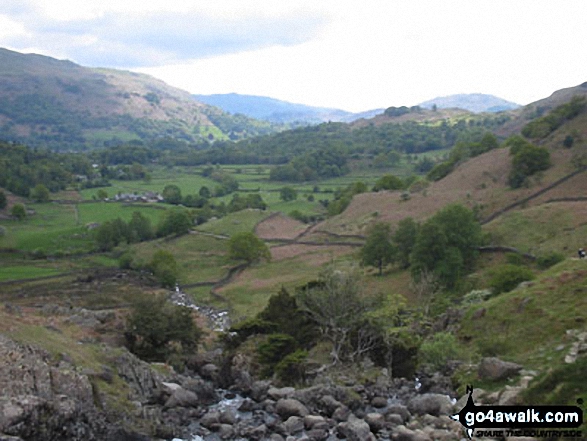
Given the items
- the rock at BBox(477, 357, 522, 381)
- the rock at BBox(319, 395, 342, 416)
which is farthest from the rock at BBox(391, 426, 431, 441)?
the rock at BBox(477, 357, 522, 381)

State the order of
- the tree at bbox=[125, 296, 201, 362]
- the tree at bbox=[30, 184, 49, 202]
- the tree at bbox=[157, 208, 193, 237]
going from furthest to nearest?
the tree at bbox=[30, 184, 49, 202]
the tree at bbox=[157, 208, 193, 237]
the tree at bbox=[125, 296, 201, 362]

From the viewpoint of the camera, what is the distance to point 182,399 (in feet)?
114

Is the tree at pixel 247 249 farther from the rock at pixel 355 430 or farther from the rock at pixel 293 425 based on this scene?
the rock at pixel 355 430

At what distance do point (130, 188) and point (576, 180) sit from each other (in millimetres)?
143216

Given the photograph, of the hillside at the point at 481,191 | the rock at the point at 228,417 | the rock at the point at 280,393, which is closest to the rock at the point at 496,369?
the rock at the point at 280,393

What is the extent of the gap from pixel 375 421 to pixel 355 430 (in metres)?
1.84

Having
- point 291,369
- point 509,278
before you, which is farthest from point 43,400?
point 509,278

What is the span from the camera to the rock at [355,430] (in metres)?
29.3

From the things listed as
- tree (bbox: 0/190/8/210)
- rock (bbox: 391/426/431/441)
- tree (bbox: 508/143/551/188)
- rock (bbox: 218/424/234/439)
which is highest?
tree (bbox: 508/143/551/188)

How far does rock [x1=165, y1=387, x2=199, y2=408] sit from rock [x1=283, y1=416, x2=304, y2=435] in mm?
6561

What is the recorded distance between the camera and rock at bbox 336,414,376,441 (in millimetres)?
29312

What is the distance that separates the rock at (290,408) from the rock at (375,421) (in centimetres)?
351

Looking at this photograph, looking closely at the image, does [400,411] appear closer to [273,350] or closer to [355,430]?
[355,430]

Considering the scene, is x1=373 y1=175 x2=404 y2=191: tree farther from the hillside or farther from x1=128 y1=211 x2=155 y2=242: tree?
x1=128 y1=211 x2=155 y2=242: tree
